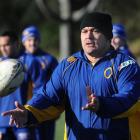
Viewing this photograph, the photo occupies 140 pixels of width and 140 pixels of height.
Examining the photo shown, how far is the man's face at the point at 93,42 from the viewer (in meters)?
6.30

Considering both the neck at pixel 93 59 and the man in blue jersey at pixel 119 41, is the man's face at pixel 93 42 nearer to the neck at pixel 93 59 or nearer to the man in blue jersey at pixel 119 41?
the neck at pixel 93 59

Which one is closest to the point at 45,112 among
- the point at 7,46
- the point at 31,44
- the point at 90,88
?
the point at 90,88

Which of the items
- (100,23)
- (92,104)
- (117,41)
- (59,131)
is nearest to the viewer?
(92,104)

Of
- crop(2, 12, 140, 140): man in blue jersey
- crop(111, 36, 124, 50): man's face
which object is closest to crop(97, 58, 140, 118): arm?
crop(2, 12, 140, 140): man in blue jersey

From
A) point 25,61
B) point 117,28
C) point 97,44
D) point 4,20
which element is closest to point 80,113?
point 97,44

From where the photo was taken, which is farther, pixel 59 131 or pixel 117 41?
pixel 59 131

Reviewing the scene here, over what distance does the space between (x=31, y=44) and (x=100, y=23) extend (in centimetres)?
442

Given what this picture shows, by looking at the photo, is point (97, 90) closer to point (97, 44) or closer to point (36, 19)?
point (97, 44)

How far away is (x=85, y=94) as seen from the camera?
6395mm

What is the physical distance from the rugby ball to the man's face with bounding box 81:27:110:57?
1.01 meters

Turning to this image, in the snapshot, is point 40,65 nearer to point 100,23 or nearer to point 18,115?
point 100,23

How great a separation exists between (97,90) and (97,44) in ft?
1.38

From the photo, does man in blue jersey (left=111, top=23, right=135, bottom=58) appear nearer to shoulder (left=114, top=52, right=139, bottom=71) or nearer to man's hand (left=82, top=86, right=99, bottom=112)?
shoulder (left=114, top=52, right=139, bottom=71)

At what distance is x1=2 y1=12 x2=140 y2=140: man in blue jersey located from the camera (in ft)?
20.4
